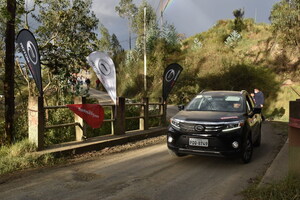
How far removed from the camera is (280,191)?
3932 millimetres

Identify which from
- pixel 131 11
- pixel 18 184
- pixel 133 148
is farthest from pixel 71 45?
pixel 131 11

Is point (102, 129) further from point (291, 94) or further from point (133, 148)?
point (291, 94)

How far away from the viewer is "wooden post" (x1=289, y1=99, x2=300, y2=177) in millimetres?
4082

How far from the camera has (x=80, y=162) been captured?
658 centimetres

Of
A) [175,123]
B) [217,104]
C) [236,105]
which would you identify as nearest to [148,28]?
[217,104]

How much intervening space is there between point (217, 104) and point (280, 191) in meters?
3.36

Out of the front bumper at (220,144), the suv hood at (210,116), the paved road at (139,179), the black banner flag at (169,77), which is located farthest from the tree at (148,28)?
the front bumper at (220,144)

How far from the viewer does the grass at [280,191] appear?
3795mm

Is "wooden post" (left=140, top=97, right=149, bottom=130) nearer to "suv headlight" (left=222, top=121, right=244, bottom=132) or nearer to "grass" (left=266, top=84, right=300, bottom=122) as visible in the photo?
"suv headlight" (left=222, top=121, right=244, bottom=132)

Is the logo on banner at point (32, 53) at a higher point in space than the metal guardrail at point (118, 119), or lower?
higher

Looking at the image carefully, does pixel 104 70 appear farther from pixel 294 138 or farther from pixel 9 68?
pixel 294 138

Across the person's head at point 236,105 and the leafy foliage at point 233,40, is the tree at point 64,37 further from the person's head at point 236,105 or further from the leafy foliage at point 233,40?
the leafy foliage at point 233,40

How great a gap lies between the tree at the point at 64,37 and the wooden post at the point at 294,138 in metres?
8.77

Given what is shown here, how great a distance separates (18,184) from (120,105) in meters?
4.79
